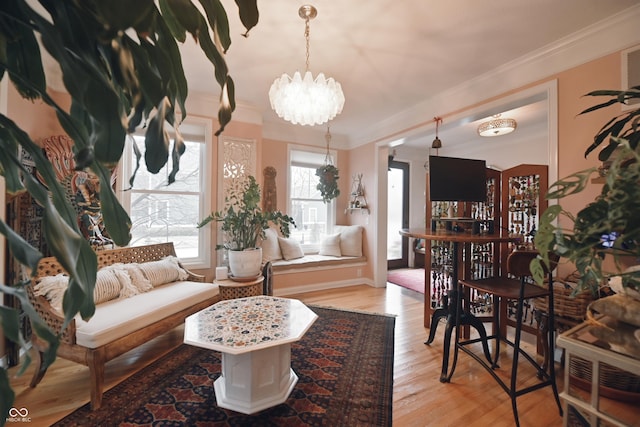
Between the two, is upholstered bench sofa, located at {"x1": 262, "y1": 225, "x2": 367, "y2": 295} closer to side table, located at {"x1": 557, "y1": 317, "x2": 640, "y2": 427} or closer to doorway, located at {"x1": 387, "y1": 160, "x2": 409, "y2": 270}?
doorway, located at {"x1": 387, "y1": 160, "x2": 409, "y2": 270}

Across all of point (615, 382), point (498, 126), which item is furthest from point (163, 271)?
point (498, 126)

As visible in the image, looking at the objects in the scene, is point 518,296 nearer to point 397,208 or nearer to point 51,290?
point 51,290

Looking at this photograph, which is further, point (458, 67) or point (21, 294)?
point (458, 67)

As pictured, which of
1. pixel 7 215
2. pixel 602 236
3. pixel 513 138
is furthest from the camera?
pixel 513 138

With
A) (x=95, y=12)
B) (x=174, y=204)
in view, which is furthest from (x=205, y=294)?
(x=95, y=12)

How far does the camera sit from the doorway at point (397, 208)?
221 inches

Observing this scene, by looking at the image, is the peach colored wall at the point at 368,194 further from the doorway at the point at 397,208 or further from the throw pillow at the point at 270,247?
the throw pillow at the point at 270,247

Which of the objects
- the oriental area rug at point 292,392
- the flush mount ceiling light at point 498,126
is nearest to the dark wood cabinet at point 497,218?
the oriental area rug at point 292,392

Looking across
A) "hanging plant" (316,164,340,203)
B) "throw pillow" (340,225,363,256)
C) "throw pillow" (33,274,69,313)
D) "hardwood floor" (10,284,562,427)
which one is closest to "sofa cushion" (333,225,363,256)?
"throw pillow" (340,225,363,256)

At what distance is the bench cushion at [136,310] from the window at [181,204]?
3.15 feet

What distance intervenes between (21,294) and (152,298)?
2.11m

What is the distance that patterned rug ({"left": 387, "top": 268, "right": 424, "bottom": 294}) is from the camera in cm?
427

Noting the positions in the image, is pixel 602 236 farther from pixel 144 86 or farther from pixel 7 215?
pixel 7 215

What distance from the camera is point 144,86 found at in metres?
0.41
